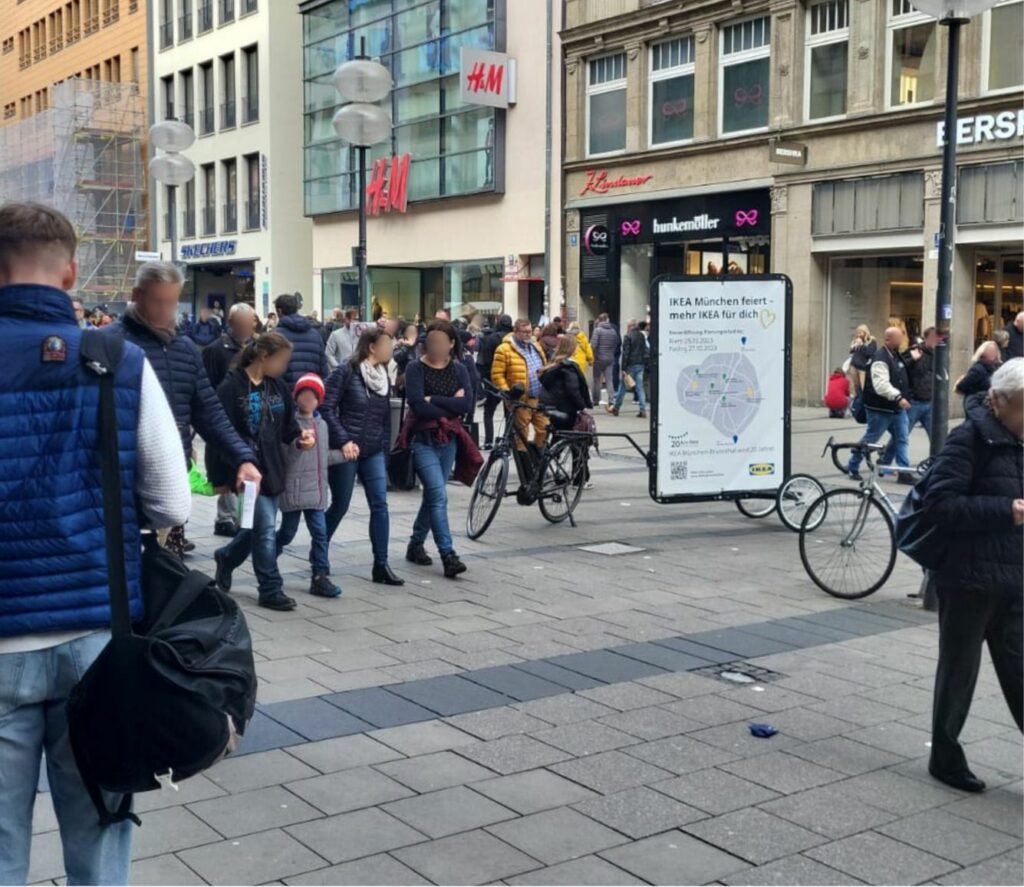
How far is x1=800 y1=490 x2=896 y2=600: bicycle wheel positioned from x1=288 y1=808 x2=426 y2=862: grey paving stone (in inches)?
188

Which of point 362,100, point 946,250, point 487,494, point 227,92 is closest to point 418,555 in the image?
point 487,494

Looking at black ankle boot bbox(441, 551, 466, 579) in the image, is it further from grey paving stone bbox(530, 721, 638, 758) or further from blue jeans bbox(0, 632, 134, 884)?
blue jeans bbox(0, 632, 134, 884)

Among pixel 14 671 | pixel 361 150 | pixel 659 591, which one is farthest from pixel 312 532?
pixel 361 150

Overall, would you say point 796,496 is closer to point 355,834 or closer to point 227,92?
point 355,834

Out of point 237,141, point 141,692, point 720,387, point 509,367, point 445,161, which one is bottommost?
point 141,692

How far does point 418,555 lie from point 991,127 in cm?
1514

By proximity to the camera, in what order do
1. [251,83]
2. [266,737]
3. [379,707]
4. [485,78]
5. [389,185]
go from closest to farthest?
[266,737], [379,707], [485,78], [389,185], [251,83]

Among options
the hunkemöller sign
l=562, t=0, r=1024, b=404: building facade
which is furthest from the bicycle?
the hunkemöller sign

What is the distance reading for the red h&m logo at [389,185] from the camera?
35.8 metres

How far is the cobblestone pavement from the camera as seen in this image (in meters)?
4.29

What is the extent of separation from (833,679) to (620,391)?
1679 cm

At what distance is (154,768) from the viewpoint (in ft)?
9.19

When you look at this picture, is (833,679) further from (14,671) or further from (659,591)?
(14,671)

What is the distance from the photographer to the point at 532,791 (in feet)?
16.1
